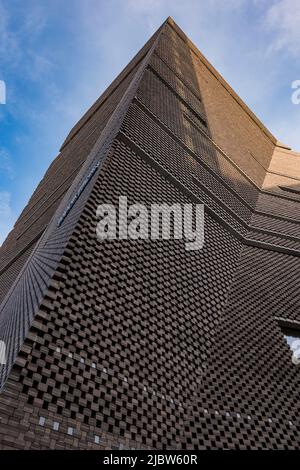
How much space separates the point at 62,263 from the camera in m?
4.43

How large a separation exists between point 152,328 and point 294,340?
3.33 meters

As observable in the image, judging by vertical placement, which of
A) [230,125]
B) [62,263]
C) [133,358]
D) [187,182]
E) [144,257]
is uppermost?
[230,125]

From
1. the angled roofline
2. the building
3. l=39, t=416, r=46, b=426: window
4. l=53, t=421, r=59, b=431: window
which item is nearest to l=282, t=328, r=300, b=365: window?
the building

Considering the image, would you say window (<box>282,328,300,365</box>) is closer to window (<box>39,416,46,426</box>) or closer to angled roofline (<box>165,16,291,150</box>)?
window (<box>39,416,46,426</box>)

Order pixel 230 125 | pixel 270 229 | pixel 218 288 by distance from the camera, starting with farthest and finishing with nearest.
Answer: pixel 230 125 < pixel 270 229 < pixel 218 288

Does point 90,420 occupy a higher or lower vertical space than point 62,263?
lower

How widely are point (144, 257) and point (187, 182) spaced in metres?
3.35

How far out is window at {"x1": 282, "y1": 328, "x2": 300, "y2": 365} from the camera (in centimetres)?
602

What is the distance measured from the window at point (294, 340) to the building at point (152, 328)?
41 millimetres

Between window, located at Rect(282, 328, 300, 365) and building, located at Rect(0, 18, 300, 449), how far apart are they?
0.13 feet

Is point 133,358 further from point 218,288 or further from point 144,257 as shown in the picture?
point 218,288

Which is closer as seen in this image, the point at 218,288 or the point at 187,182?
the point at 218,288
